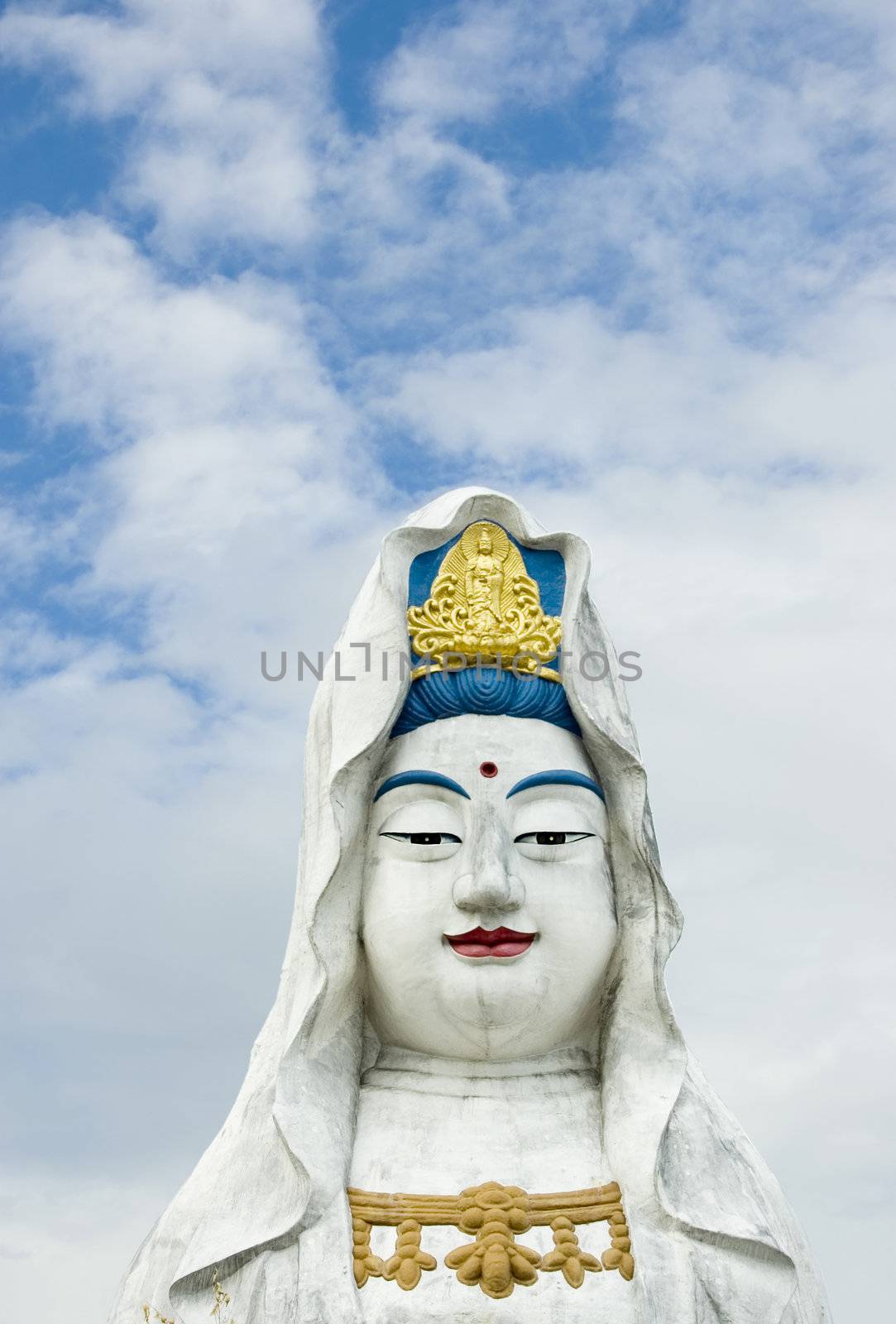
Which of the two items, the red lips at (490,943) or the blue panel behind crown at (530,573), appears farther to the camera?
the blue panel behind crown at (530,573)

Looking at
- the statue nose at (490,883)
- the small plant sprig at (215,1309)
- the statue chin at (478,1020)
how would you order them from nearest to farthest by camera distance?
the small plant sprig at (215,1309) < the statue nose at (490,883) < the statue chin at (478,1020)

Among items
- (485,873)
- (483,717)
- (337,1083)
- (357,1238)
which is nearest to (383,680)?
(483,717)

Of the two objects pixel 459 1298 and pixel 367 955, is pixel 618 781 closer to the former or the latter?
pixel 367 955

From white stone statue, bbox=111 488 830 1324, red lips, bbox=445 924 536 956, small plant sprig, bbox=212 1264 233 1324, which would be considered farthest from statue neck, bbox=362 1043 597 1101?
small plant sprig, bbox=212 1264 233 1324

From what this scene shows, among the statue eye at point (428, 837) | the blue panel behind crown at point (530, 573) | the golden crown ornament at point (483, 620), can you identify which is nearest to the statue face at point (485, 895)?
the statue eye at point (428, 837)

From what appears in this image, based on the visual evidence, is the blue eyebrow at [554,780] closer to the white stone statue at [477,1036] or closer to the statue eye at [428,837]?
the white stone statue at [477,1036]

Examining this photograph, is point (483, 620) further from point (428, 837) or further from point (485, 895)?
point (485, 895)

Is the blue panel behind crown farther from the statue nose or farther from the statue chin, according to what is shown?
the statue chin

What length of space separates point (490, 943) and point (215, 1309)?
2103mm

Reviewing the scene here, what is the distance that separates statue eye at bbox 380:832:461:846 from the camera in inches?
376

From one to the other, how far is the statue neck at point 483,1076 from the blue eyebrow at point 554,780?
1332 mm

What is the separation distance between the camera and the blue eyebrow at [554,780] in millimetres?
9578

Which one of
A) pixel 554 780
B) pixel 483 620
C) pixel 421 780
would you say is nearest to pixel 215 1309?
pixel 421 780

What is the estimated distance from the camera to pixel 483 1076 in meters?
9.55
